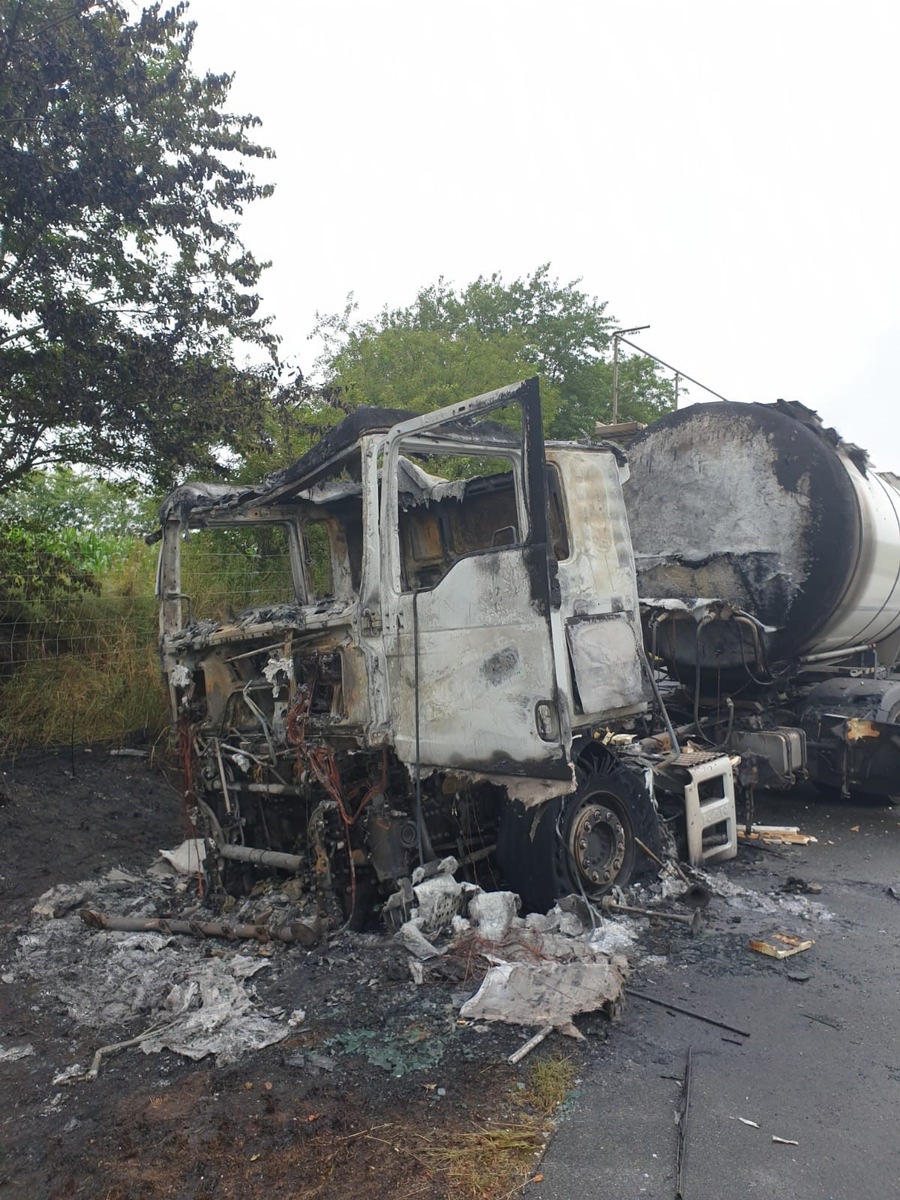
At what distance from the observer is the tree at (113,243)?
22.4 feet

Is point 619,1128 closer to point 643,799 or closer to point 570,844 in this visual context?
point 570,844

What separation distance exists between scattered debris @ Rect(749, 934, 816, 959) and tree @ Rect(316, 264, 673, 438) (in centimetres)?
1301

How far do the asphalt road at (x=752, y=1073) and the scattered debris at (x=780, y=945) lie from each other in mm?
46

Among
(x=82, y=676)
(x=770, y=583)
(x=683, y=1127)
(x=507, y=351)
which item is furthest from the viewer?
(x=507, y=351)

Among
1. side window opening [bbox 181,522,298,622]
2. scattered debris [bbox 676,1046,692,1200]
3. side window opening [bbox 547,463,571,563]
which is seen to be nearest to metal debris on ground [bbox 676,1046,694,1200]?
scattered debris [bbox 676,1046,692,1200]

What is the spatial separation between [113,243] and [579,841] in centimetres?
645

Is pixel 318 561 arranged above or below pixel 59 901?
above

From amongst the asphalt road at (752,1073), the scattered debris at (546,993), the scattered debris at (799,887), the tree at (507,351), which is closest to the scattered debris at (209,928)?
the scattered debris at (546,993)

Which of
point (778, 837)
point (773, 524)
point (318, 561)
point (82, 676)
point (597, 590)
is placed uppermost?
point (773, 524)

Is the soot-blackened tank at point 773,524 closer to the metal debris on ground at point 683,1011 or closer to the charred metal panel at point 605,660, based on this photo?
the charred metal panel at point 605,660

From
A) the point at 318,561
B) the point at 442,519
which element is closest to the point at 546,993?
the point at 442,519

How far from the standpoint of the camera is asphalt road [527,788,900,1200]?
8.75 ft

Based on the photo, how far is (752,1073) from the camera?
3.27 metres

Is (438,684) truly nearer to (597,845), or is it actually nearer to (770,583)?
(597,845)
